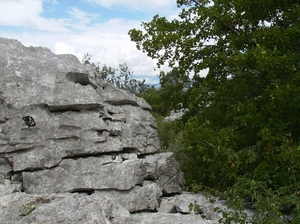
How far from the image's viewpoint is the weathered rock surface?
821cm

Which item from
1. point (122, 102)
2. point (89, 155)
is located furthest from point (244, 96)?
point (89, 155)

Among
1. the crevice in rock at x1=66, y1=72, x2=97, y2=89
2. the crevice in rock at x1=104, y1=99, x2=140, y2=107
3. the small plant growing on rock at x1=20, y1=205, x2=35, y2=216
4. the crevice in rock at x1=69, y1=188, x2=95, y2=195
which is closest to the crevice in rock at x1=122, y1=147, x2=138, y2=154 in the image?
the crevice in rock at x1=104, y1=99, x2=140, y2=107

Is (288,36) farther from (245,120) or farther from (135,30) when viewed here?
(135,30)

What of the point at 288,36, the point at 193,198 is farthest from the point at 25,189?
the point at 288,36

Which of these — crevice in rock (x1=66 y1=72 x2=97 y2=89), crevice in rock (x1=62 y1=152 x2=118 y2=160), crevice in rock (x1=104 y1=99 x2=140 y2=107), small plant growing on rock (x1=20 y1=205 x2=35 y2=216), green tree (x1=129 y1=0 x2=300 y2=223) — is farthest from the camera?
crevice in rock (x1=104 y1=99 x2=140 y2=107)

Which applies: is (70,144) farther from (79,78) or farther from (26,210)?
(26,210)

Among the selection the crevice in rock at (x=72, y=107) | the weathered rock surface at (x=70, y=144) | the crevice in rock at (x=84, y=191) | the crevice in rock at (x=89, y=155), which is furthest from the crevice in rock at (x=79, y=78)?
the crevice in rock at (x=84, y=191)

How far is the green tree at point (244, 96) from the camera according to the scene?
782cm

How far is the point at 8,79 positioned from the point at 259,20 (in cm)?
704

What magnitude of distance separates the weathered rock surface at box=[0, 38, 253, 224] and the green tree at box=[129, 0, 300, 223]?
4.48 ft

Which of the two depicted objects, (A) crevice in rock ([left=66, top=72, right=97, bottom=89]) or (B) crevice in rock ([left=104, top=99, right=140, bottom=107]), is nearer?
(A) crevice in rock ([left=66, top=72, right=97, bottom=89])

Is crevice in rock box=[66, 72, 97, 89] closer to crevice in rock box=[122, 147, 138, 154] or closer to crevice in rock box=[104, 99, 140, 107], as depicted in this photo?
crevice in rock box=[104, 99, 140, 107]

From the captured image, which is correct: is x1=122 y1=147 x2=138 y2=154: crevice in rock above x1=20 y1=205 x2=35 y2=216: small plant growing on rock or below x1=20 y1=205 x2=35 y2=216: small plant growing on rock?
above

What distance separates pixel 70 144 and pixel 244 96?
5010mm
